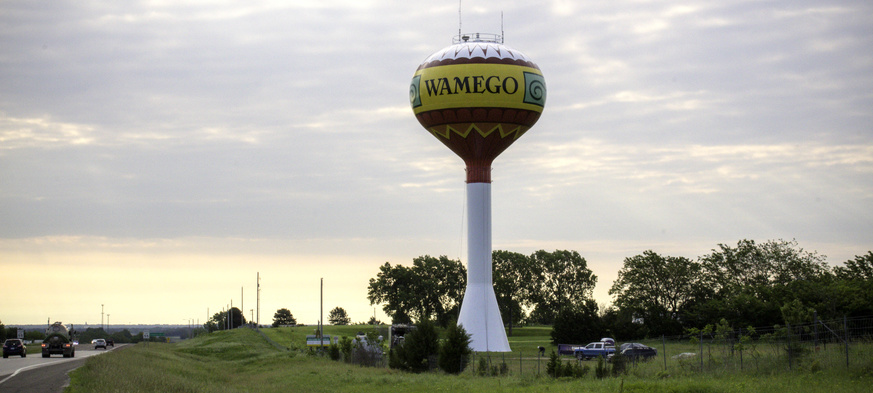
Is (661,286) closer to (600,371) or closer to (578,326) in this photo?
(578,326)

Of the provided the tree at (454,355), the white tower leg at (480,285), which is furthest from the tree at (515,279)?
the tree at (454,355)

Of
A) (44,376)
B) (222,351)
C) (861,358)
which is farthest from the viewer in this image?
(222,351)

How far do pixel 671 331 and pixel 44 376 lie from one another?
5106cm

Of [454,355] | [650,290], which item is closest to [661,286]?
[650,290]

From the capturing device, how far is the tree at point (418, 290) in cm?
9744

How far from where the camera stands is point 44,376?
32.3 m

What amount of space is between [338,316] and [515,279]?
6648 centimetres

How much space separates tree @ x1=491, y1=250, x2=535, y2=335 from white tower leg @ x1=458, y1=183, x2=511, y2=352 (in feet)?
166

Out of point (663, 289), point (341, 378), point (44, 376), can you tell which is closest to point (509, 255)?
point (663, 289)

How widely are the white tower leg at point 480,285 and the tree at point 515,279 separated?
166 ft

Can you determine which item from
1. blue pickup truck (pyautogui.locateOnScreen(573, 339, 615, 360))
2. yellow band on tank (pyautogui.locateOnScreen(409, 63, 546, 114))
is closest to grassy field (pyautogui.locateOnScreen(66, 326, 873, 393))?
blue pickup truck (pyautogui.locateOnScreen(573, 339, 615, 360))

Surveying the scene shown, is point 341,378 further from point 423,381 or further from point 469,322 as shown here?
point 469,322

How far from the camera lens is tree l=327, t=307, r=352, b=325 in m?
162

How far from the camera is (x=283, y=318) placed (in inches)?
6609
